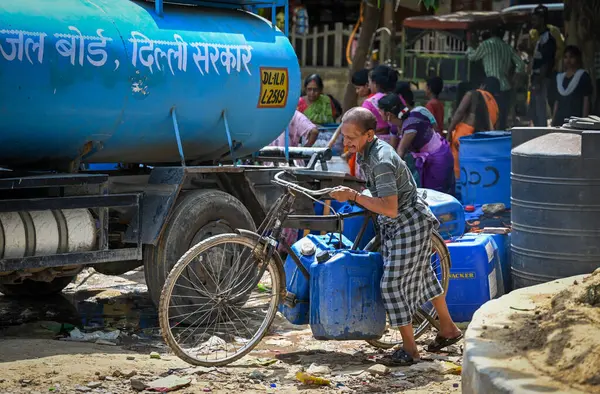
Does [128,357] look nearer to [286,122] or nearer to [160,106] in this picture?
[160,106]

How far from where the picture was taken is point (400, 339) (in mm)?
6695

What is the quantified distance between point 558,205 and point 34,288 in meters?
4.14

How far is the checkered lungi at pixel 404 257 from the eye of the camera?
235 inches

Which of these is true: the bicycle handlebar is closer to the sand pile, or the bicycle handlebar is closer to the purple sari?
the sand pile

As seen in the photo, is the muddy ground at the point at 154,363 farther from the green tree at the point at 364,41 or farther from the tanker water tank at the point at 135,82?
the green tree at the point at 364,41

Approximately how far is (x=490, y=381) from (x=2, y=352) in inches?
133

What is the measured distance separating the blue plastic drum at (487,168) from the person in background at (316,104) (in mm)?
2560

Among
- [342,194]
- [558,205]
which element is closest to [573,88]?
[558,205]

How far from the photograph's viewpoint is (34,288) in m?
8.15

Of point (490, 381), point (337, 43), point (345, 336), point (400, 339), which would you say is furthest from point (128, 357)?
point (337, 43)

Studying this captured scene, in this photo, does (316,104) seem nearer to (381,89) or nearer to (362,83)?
(362,83)

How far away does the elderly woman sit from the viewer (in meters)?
5.80

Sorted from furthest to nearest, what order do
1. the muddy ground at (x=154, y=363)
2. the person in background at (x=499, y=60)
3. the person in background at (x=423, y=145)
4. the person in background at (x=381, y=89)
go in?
the person in background at (x=499, y=60), the person in background at (x=381, y=89), the person in background at (x=423, y=145), the muddy ground at (x=154, y=363)

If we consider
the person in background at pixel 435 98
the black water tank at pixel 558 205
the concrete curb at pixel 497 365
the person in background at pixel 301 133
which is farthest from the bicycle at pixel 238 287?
the person in background at pixel 435 98
